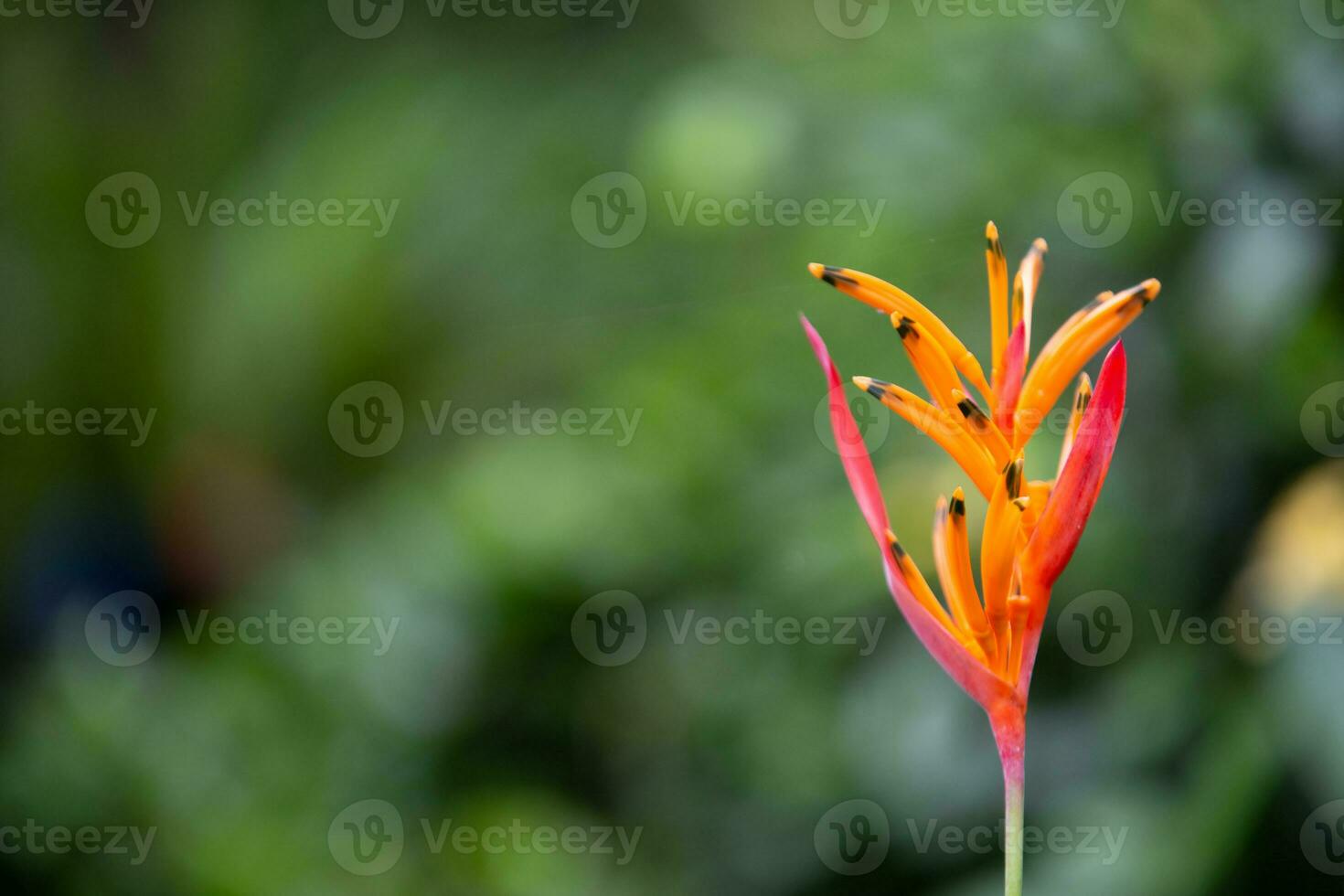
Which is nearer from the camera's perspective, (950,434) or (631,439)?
(950,434)

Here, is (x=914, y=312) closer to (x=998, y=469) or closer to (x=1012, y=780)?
(x=998, y=469)

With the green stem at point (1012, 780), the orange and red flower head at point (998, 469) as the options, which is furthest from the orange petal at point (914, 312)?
the green stem at point (1012, 780)

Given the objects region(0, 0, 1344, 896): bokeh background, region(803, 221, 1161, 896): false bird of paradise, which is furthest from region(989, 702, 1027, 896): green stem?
region(0, 0, 1344, 896): bokeh background

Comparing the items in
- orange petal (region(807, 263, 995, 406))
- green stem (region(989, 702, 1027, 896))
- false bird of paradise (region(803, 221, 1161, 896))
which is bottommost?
green stem (region(989, 702, 1027, 896))

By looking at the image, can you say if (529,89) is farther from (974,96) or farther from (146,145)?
(974,96)

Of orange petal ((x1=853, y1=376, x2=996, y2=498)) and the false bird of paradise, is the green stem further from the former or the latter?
orange petal ((x1=853, y1=376, x2=996, y2=498))

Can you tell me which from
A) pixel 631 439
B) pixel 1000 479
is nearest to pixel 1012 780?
pixel 1000 479

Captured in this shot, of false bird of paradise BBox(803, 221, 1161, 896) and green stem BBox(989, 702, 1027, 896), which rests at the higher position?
false bird of paradise BBox(803, 221, 1161, 896)
